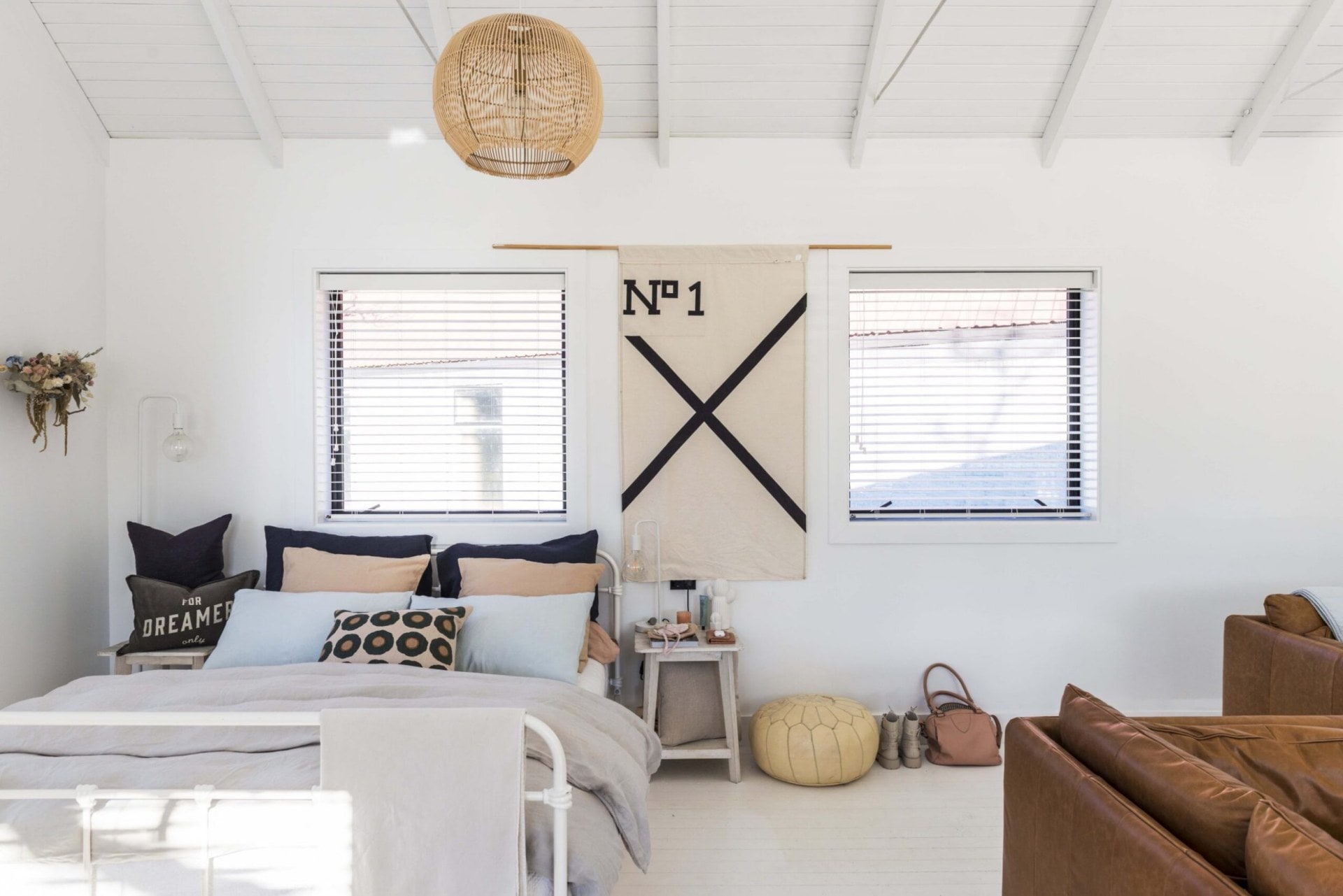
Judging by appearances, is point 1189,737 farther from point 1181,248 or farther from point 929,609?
point 1181,248

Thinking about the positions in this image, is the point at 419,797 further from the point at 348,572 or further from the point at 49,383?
the point at 49,383

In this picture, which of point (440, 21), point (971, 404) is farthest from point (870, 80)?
point (440, 21)

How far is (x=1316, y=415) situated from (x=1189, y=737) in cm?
267

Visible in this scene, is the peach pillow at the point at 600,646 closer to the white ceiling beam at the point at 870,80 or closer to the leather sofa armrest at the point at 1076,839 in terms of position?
the leather sofa armrest at the point at 1076,839

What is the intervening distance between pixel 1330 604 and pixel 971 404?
148 centimetres

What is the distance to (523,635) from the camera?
9.21 feet

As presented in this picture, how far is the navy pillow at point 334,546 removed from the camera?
3348 millimetres

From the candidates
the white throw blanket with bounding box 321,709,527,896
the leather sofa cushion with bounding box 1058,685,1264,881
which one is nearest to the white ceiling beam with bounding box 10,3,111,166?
the white throw blanket with bounding box 321,709,527,896

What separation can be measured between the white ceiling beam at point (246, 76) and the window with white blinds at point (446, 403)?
656 millimetres

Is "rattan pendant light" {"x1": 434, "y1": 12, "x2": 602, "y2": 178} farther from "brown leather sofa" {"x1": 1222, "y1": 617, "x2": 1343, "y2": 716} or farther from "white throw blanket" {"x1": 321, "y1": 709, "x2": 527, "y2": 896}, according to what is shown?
"brown leather sofa" {"x1": 1222, "y1": 617, "x2": 1343, "y2": 716}

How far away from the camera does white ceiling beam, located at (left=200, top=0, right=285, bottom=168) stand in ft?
9.86

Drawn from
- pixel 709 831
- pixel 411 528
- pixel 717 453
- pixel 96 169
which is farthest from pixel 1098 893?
pixel 96 169

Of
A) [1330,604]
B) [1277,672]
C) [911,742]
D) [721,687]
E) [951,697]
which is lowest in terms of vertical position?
[911,742]

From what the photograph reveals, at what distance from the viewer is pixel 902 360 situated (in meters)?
3.67
